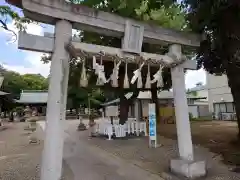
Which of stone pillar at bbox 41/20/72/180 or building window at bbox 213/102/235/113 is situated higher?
building window at bbox 213/102/235/113

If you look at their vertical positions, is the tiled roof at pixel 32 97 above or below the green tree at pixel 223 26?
above

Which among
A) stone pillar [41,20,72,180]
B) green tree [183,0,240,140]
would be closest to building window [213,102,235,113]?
green tree [183,0,240,140]

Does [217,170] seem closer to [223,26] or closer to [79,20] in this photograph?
[223,26]

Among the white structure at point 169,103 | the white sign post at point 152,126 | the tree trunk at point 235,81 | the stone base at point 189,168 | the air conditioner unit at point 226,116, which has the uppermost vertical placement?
the white structure at point 169,103

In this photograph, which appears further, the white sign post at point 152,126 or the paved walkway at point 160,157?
the white sign post at point 152,126

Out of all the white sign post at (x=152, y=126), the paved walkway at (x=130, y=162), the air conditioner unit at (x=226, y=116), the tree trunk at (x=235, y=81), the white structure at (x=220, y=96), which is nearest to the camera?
the paved walkway at (x=130, y=162)

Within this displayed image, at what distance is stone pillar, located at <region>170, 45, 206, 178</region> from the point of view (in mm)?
6414

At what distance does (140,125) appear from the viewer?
15562 millimetres

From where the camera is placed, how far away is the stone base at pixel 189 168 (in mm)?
6328

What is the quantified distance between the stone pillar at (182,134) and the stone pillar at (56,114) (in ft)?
10.3

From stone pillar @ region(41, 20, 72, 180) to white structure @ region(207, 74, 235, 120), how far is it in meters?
26.0

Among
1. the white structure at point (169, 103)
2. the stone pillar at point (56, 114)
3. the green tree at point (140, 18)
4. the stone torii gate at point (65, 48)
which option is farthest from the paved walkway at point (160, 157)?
the white structure at point (169, 103)

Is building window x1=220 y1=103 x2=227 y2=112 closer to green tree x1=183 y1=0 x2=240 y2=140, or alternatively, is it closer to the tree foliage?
green tree x1=183 y1=0 x2=240 y2=140

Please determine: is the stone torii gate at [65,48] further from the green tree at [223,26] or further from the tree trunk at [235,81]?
the tree trunk at [235,81]
